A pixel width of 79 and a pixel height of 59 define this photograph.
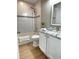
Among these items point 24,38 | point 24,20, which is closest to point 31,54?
point 24,38

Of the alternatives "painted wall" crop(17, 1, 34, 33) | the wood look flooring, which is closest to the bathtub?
"painted wall" crop(17, 1, 34, 33)

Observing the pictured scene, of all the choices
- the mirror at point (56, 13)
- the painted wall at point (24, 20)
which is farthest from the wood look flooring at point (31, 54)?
the painted wall at point (24, 20)

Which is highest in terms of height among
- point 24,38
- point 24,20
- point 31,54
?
point 24,20

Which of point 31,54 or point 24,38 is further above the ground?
point 24,38

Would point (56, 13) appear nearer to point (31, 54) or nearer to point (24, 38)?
point (31, 54)

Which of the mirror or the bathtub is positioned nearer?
the mirror

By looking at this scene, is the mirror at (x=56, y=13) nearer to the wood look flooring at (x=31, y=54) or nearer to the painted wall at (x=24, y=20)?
the wood look flooring at (x=31, y=54)

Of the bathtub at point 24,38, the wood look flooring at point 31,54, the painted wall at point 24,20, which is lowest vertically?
the wood look flooring at point 31,54

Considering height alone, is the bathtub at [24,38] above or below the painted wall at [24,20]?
below

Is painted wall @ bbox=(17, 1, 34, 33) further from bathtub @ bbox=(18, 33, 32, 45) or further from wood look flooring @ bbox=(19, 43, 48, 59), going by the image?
wood look flooring @ bbox=(19, 43, 48, 59)
